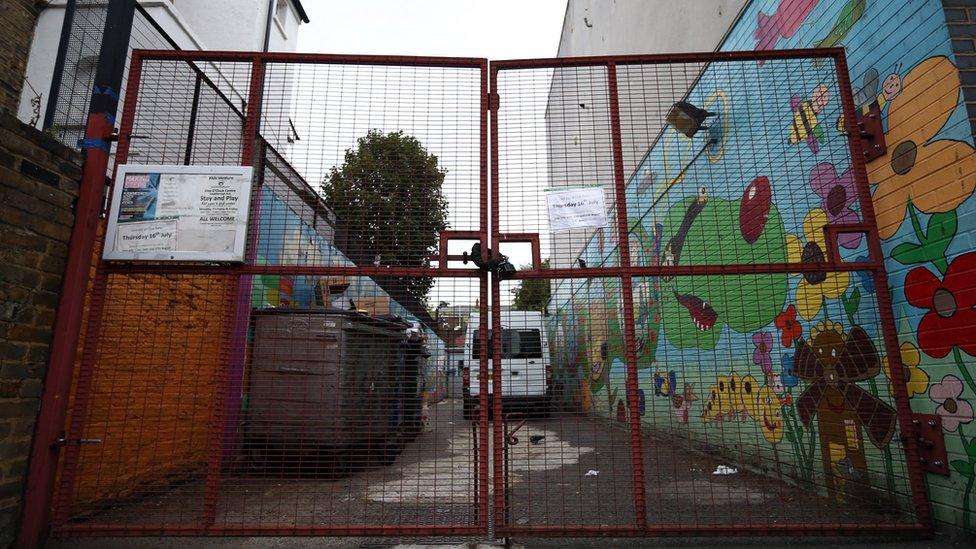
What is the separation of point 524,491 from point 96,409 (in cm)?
357

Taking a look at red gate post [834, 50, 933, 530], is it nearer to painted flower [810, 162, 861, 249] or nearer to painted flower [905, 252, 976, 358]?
painted flower [905, 252, 976, 358]

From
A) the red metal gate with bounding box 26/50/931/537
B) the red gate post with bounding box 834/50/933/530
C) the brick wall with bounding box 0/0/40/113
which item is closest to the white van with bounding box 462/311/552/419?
the red metal gate with bounding box 26/50/931/537

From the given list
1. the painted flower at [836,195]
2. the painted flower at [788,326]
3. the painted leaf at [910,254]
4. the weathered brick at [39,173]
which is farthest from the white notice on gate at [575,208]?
the weathered brick at [39,173]

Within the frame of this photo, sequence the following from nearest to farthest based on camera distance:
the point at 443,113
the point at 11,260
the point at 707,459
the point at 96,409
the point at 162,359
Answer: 1. the point at 11,260
2. the point at 443,113
3. the point at 96,409
4. the point at 162,359
5. the point at 707,459

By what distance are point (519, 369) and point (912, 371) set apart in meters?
2.55

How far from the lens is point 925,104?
10.8 ft

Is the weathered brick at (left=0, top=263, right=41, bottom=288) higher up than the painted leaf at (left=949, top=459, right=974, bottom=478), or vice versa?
the weathered brick at (left=0, top=263, right=41, bottom=288)

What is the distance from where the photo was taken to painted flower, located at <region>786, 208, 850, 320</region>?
406 centimetres

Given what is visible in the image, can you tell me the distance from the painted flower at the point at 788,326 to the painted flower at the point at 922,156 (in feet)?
3.70

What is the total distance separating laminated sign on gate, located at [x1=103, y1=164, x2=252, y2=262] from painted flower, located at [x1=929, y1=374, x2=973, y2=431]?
14.3ft

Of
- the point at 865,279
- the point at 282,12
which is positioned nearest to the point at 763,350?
the point at 865,279

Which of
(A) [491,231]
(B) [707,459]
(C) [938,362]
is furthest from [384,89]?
(B) [707,459]

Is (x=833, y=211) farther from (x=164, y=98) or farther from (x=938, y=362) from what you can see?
(x=164, y=98)

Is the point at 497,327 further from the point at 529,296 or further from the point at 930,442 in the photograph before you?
the point at 930,442
